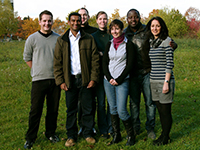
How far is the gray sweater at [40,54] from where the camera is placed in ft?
14.0

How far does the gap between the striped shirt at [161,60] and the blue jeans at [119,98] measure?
581 millimetres

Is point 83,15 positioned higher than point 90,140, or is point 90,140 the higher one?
point 83,15

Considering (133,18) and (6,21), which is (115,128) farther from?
(6,21)

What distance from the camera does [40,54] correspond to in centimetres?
428

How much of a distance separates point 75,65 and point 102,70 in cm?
61

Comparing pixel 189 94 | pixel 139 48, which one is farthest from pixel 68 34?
pixel 189 94

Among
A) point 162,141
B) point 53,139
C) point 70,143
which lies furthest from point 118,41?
point 53,139

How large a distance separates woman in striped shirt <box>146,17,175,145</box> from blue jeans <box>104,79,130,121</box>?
537 millimetres

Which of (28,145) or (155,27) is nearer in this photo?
(155,27)

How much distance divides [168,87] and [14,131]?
12.9 feet

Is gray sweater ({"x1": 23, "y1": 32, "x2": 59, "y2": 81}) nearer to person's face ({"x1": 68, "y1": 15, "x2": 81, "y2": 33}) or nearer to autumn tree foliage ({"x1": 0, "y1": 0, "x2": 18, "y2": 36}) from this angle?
person's face ({"x1": 68, "y1": 15, "x2": 81, "y2": 33})

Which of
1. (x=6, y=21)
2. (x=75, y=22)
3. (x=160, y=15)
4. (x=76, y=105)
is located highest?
(x=6, y=21)

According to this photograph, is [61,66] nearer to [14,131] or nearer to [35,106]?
[35,106]

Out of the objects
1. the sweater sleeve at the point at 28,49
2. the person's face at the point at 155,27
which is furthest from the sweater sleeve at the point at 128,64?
the sweater sleeve at the point at 28,49
